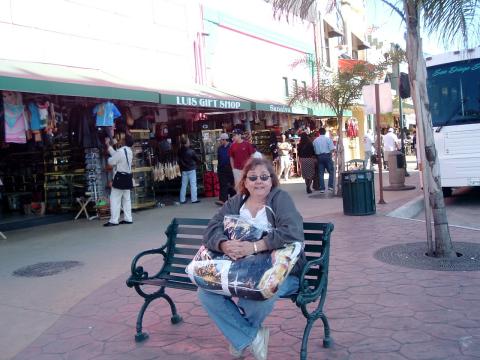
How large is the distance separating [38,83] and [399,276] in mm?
6156

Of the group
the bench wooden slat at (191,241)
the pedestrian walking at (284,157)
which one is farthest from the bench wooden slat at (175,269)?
the pedestrian walking at (284,157)

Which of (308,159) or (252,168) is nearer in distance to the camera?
(252,168)

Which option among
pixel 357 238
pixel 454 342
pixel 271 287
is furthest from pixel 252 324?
pixel 357 238

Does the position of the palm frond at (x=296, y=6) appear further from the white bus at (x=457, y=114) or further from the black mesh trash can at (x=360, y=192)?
the white bus at (x=457, y=114)

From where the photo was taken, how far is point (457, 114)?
1047 centimetres

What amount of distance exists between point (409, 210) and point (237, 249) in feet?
24.4

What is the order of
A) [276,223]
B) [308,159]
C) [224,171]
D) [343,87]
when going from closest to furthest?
[276,223] → [343,87] → [224,171] → [308,159]

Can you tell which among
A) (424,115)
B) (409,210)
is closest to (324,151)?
(409,210)

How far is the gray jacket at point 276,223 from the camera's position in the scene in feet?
12.0

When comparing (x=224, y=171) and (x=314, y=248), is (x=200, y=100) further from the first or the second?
(x=314, y=248)

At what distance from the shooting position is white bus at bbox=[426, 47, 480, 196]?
10.3 metres

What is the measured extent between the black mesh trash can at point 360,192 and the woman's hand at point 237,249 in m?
6.30

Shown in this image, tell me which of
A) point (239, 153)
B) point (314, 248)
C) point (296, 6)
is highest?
point (296, 6)

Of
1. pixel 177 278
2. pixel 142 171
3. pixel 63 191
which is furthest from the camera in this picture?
pixel 142 171
